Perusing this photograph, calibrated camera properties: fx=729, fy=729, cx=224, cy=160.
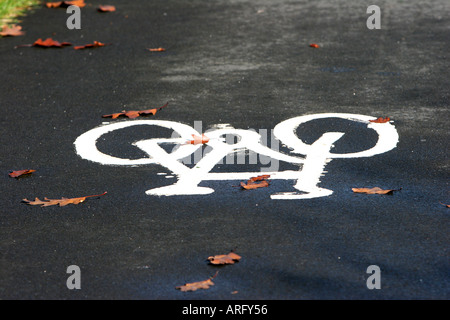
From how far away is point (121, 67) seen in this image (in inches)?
316

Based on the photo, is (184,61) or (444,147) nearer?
(444,147)

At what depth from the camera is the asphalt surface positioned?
4.09 m

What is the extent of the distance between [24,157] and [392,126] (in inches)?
121

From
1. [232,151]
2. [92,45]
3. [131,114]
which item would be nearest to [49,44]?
[92,45]

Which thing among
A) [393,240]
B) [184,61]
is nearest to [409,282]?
[393,240]

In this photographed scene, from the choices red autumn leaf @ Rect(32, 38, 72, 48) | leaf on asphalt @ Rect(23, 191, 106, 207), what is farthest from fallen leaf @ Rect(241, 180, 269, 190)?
red autumn leaf @ Rect(32, 38, 72, 48)

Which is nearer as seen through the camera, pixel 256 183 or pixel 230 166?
pixel 256 183

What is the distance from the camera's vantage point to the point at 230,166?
18.3 feet

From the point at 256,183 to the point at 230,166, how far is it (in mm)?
392

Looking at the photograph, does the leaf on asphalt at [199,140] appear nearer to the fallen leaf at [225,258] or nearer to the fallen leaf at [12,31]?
the fallen leaf at [225,258]

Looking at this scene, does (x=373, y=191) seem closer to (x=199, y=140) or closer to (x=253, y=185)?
(x=253, y=185)

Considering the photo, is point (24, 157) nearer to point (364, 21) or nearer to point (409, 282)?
point (409, 282)

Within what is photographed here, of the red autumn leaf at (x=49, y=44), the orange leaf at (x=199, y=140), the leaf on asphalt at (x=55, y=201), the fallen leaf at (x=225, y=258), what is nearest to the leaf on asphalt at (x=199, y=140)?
the orange leaf at (x=199, y=140)

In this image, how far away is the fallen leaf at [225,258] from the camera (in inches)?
164
